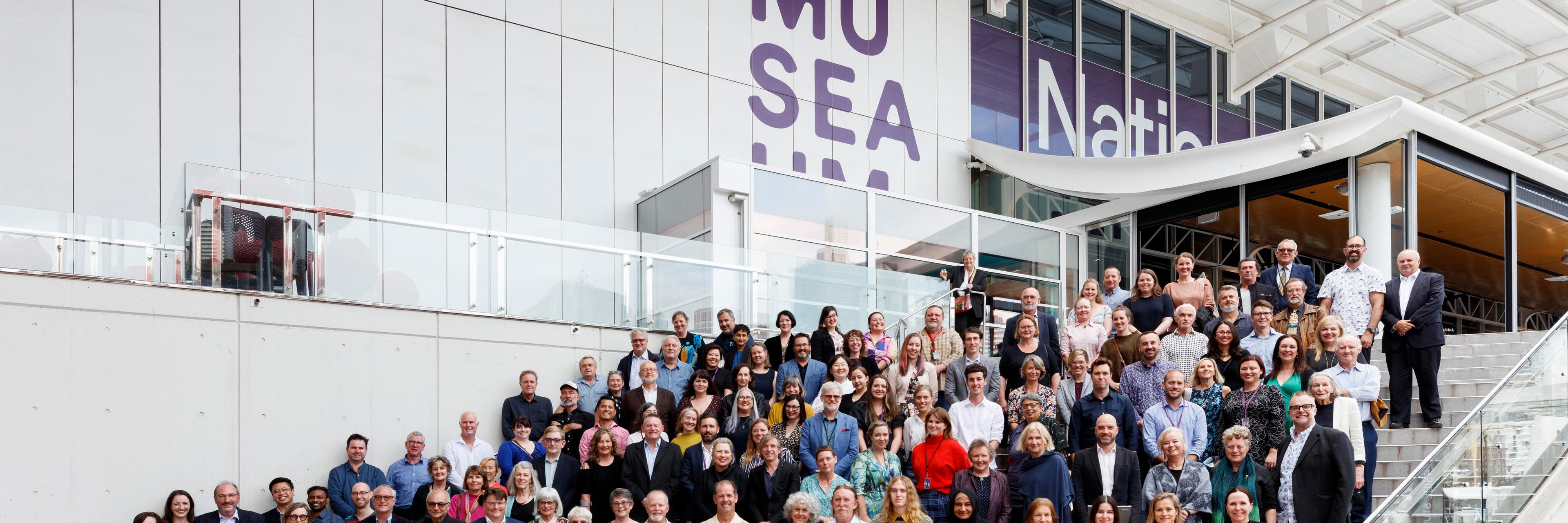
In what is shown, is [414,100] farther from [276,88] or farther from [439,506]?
[439,506]

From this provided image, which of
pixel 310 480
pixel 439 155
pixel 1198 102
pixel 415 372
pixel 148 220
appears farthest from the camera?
pixel 1198 102

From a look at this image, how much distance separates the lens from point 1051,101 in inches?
800

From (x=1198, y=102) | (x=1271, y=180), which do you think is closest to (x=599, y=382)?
(x=1271, y=180)

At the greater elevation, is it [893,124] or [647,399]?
[893,124]

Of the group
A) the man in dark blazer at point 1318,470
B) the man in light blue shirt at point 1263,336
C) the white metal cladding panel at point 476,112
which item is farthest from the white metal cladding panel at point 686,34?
the man in dark blazer at point 1318,470

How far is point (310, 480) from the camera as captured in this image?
9.23 m

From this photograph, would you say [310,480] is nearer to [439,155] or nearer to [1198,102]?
[439,155]

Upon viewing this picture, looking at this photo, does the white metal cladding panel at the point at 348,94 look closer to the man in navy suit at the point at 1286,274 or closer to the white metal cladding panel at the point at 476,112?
the white metal cladding panel at the point at 476,112

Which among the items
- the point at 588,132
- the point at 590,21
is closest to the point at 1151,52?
the point at 590,21

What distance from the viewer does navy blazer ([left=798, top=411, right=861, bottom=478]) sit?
8.80m

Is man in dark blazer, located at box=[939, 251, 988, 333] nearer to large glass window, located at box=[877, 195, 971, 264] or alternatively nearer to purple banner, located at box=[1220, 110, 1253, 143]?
large glass window, located at box=[877, 195, 971, 264]

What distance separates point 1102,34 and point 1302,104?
5878 mm

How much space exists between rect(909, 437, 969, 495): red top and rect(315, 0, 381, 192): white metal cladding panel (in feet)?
24.8

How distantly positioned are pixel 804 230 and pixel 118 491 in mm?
8020
